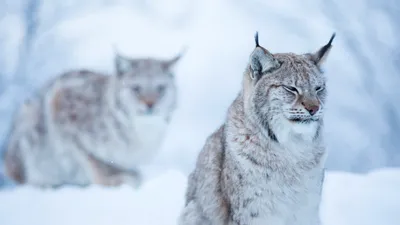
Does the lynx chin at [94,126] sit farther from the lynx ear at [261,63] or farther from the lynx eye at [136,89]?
the lynx ear at [261,63]

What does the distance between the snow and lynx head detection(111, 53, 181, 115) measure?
15.8 inches

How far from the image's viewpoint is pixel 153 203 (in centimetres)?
284

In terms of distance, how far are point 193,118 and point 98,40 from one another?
2.48 feet

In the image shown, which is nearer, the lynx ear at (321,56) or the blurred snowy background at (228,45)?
the lynx ear at (321,56)

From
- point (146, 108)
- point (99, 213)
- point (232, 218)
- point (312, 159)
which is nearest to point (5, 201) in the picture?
point (99, 213)

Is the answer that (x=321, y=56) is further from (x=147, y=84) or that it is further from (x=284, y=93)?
(x=147, y=84)

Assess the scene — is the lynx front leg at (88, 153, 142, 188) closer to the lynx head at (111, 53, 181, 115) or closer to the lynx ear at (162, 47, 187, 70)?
the lynx head at (111, 53, 181, 115)

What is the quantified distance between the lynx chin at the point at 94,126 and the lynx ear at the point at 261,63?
1.01 meters

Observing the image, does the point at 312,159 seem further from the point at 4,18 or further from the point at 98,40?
the point at 4,18

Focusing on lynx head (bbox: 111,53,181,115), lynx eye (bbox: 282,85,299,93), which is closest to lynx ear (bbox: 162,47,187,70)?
lynx head (bbox: 111,53,181,115)

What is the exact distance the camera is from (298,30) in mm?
3211

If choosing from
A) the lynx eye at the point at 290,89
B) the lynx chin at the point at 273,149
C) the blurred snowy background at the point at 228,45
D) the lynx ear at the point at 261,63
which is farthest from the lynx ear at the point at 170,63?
the lynx eye at the point at 290,89

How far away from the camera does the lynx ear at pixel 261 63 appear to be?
→ 6.76 feet

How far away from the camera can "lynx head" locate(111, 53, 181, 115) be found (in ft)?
9.86
